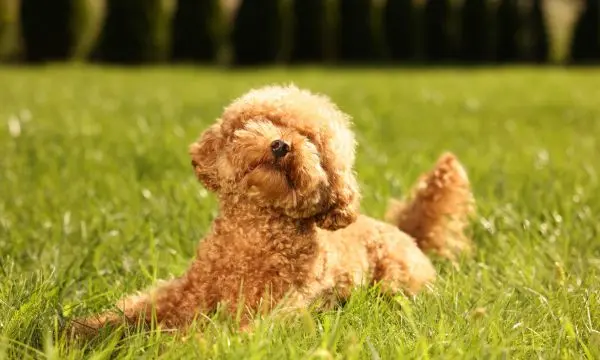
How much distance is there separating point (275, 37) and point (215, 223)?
21.5 m

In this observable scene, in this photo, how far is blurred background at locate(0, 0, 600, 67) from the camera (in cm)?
2302

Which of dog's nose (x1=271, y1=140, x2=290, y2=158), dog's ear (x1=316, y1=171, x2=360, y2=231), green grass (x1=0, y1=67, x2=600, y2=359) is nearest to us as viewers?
green grass (x1=0, y1=67, x2=600, y2=359)

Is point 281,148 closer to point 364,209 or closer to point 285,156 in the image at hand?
point 285,156

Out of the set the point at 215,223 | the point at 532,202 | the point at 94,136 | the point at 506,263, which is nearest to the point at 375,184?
the point at 532,202

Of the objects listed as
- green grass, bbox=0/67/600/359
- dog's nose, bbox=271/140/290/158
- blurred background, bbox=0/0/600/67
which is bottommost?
blurred background, bbox=0/0/600/67

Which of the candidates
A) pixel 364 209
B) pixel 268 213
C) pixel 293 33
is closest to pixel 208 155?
pixel 268 213

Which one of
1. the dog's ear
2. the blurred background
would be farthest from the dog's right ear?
the blurred background

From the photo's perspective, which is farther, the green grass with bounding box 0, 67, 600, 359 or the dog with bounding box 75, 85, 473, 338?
the dog with bounding box 75, 85, 473, 338

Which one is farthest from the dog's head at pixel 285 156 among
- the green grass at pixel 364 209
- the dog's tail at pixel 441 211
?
the dog's tail at pixel 441 211

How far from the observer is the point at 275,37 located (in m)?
24.2

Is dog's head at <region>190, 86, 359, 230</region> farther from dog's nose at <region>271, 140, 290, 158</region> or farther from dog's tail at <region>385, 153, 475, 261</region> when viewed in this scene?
dog's tail at <region>385, 153, 475, 261</region>

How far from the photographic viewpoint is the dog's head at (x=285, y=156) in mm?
2869

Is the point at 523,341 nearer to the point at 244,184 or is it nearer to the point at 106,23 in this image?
the point at 244,184

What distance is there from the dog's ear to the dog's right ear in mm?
463
